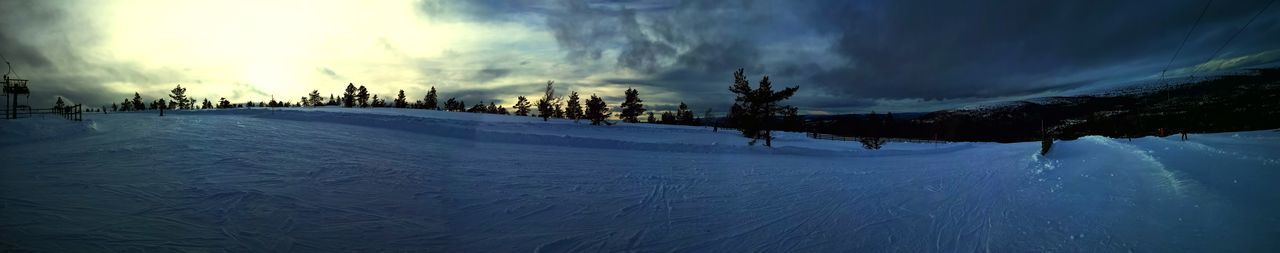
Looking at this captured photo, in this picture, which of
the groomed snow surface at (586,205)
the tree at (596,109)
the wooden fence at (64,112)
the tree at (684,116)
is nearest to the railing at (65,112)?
the wooden fence at (64,112)

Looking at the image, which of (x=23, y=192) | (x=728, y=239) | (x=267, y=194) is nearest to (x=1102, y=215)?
(x=728, y=239)

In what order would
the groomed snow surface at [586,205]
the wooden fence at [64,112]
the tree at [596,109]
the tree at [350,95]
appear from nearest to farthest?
1. the groomed snow surface at [586,205]
2. the wooden fence at [64,112]
3. the tree at [596,109]
4. the tree at [350,95]

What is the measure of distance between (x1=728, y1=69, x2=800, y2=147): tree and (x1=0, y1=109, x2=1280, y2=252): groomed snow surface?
1695 cm

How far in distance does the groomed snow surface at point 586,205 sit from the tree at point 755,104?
55.6 ft

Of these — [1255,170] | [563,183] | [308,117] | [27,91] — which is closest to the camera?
[1255,170]

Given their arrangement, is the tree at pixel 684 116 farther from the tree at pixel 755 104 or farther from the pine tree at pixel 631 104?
the tree at pixel 755 104

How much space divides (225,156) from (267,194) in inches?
250

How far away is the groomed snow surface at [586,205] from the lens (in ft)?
24.3

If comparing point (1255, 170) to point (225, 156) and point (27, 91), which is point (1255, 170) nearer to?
point (225, 156)

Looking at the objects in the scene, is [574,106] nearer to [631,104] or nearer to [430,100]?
[631,104]

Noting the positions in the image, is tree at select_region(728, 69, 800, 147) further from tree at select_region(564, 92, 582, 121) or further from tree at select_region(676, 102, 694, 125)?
tree at select_region(676, 102, 694, 125)

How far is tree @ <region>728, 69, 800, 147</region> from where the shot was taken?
33844 millimetres

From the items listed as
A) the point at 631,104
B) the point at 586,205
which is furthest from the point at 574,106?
the point at 586,205

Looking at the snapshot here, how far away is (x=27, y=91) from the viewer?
109 ft
